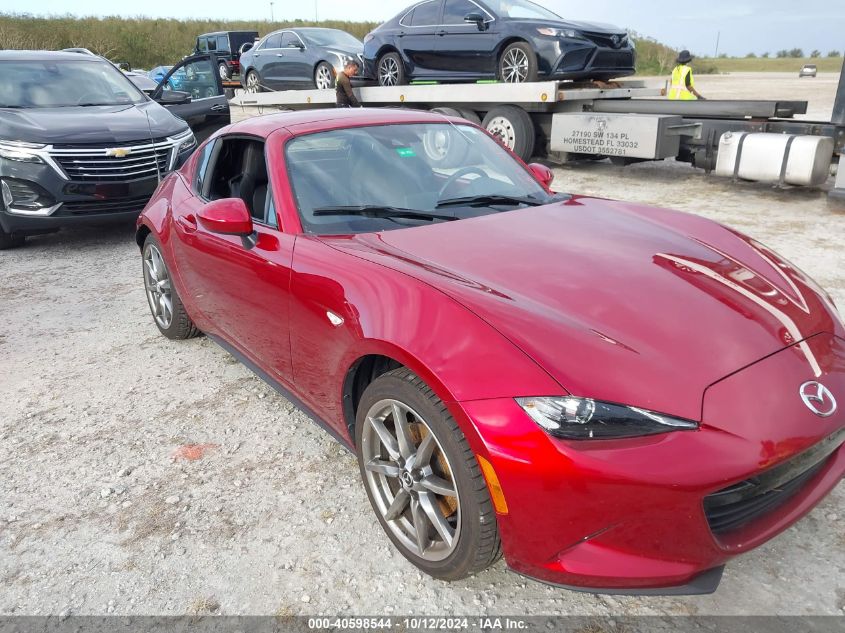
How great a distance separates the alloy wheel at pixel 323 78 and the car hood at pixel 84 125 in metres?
6.57

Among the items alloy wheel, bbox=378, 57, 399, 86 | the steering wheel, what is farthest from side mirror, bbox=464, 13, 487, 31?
the steering wheel

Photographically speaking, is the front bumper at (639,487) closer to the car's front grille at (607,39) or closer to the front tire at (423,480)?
the front tire at (423,480)

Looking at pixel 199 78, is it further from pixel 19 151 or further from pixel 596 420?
pixel 596 420

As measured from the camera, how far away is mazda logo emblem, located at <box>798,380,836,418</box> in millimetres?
1940

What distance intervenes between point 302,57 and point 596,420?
13664mm

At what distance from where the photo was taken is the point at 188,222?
3754mm

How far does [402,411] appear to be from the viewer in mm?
2244

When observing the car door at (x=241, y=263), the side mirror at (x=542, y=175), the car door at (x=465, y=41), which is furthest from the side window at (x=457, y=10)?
the car door at (x=241, y=263)

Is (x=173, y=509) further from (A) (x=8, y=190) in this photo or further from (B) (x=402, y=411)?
(A) (x=8, y=190)

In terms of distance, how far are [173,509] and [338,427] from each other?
76 cm

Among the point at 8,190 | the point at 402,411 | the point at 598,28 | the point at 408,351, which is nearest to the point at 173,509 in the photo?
the point at 402,411

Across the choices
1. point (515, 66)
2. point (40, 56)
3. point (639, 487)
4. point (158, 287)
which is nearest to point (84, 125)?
point (40, 56)

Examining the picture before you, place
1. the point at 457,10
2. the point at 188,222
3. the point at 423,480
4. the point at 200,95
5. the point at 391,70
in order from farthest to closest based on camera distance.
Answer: the point at 391,70 → the point at 457,10 → the point at 200,95 → the point at 188,222 → the point at 423,480

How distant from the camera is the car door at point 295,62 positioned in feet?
45.4
